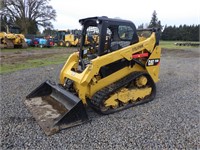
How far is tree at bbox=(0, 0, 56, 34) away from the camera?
39625 millimetres

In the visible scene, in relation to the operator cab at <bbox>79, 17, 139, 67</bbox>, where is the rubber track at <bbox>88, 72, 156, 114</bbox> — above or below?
below

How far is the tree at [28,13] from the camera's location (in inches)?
1560

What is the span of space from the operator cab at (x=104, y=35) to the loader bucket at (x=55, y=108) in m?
1.19

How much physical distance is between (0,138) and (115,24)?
3340mm

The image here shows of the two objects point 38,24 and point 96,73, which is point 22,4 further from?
point 96,73

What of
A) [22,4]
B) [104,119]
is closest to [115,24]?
[104,119]

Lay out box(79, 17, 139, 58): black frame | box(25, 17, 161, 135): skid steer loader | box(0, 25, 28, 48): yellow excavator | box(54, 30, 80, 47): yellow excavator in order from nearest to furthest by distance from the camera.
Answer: box(25, 17, 161, 135): skid steer loader
box(79, 17, 139, 58): black frame
box(0, 25, 28, 48): yellow excavator
box(54, 30, 80, 47): yellow excavator

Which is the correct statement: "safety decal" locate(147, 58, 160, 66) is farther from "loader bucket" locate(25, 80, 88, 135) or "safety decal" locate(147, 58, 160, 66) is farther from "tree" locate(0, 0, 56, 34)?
"tree" locate(0, 0, 56, 34)

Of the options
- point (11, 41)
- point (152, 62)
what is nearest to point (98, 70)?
point (152, 62)

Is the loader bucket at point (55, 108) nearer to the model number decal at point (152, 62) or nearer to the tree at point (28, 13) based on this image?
the model number decal at point (152, 62)

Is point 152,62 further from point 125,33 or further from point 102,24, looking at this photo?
point 102,24

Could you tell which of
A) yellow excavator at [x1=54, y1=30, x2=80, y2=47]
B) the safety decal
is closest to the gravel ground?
the safety decal

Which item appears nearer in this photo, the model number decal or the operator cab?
the operator cab

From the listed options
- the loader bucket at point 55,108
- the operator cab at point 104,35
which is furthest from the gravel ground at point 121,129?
the operator cab at point 104,35
